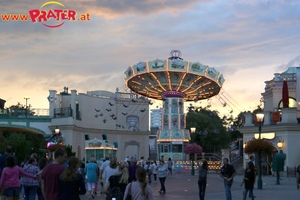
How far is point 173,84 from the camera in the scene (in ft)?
192

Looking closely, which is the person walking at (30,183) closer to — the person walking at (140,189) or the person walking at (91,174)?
the person walking at (140,189)

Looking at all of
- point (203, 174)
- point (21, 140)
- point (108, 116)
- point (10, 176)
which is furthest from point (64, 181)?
point (108, 116)

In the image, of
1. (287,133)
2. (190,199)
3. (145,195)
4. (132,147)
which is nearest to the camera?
(145,195)

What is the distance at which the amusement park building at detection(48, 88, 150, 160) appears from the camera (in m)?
56.5

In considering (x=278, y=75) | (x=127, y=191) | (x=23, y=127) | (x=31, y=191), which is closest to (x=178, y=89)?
(x=278, y=75)

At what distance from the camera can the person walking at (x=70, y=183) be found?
8.58 metres

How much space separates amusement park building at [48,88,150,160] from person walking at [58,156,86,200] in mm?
45081

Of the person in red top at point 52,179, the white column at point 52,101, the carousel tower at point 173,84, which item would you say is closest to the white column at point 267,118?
the carousel tower at point 173,84

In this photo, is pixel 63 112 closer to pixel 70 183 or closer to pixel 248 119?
pixel 248 119

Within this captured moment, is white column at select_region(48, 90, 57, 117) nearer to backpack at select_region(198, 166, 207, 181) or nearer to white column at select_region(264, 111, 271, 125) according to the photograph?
white column at select_region(264, 111, 271, 125)

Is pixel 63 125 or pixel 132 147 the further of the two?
pixel 132 147

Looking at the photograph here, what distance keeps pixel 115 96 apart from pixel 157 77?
1169cm

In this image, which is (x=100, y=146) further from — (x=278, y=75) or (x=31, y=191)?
(x=31, y=191)

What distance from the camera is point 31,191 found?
14.1 meters
